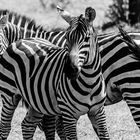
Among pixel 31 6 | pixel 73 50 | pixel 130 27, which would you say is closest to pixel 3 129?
pixel 73 50

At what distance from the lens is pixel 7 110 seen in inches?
288

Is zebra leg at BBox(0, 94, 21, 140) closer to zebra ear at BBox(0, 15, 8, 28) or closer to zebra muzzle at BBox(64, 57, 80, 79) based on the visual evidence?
zebra ear at BBox(0, 15, 8, 28)

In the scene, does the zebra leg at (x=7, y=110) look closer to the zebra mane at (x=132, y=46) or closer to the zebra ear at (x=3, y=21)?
the zebra ear at (x=3, y=21)

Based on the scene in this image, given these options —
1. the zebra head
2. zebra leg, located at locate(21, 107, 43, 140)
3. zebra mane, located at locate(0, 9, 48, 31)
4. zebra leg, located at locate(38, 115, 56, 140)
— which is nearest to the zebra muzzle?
the zebra head


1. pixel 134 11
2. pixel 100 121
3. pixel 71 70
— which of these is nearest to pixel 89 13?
pixel 71 70

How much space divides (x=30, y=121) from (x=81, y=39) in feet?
6.64

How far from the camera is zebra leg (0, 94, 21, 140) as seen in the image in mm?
7242

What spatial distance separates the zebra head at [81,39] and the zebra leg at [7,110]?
177cm

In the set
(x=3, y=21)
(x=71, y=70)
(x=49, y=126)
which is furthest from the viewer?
(x=3, y=21)

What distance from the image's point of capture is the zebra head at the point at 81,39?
5598 mm

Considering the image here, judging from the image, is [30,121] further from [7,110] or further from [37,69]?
[37,69]

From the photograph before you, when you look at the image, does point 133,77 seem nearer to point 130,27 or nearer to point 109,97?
point 109,97

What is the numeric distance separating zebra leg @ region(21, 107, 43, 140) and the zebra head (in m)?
1.67

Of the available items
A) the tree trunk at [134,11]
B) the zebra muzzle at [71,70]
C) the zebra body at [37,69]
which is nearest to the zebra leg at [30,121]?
the zebra body at [37,69]
